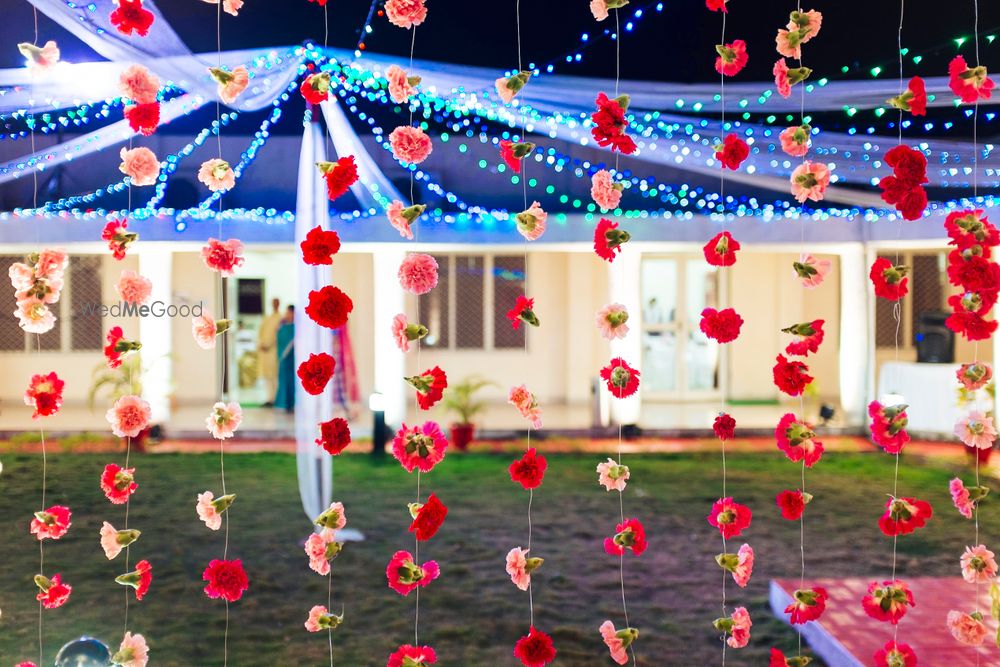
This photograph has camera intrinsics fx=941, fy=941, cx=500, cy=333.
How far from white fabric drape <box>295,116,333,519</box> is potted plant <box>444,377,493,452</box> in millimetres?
3954

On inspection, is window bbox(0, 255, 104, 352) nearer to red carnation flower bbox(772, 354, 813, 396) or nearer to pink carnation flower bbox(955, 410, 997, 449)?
red carnation flower bbox(772, 354, 813, 396)

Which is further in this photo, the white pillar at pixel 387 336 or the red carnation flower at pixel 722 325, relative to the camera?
the white pillar at pixel 387 336

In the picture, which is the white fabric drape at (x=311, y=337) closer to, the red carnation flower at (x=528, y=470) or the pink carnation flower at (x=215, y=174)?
the pink carnation flower at (x=215, y=174)

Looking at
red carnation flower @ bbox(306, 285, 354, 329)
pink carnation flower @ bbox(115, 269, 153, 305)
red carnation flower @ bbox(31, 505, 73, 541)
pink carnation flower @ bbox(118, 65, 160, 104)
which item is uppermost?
pink carnation flower @ bbox(118, 65, 160, 104)

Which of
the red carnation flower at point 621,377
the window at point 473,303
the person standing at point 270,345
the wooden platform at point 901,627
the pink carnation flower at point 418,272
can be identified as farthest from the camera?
the window at point 473,303

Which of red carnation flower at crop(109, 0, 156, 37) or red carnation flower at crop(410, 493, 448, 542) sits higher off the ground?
red carnation flower at crop(109, 0, 156, 37)

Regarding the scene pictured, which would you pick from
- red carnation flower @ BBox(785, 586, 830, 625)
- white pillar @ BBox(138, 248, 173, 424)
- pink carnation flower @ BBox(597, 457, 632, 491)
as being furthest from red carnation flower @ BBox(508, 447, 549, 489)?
white pillar @ BBox(138, 248, 173, 424)

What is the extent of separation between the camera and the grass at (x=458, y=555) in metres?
3.83

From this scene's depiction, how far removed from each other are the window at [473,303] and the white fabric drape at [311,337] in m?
6.08

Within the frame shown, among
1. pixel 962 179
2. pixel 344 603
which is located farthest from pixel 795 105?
pixel 344 603

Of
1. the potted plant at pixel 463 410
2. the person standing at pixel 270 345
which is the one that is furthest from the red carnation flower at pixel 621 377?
the person standing at pixel 270 345

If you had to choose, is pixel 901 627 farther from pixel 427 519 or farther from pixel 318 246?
pixel 318 246

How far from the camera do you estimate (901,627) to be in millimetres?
3459

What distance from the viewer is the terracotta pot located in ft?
28.0
